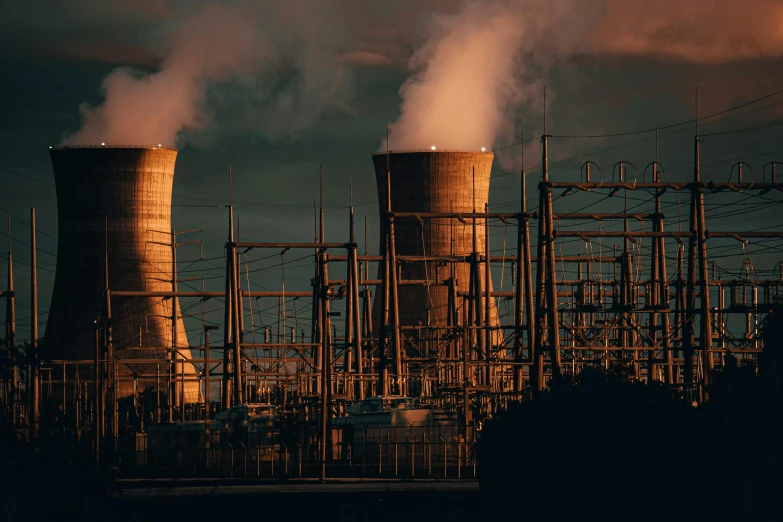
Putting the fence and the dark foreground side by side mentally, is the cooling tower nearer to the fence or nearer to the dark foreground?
the fence

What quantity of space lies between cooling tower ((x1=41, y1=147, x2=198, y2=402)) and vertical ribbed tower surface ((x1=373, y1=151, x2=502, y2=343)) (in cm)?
805

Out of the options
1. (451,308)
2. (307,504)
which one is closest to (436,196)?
(451,308)

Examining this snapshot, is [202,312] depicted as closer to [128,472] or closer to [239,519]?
[128,472]

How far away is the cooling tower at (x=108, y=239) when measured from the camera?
4988cm

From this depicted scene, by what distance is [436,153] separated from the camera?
161 ft

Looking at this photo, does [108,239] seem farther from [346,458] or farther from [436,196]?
[346,458]

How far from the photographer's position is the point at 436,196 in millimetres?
49062

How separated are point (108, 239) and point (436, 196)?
1183 centimetres

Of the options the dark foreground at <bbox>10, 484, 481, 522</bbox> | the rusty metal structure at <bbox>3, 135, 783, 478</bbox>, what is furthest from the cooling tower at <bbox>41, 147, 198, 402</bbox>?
the dark foreground at <bbox>10, 484, 481, 522</bbox>

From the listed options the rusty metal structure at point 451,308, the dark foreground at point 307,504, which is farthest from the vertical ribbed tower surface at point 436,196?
the dark foreground at point 307,504

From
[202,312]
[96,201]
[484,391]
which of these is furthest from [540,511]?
[96,201]

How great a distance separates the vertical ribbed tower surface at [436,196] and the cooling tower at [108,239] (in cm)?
805

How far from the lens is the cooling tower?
49875 millimetres

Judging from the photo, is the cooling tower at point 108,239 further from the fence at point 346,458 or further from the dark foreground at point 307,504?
the dark foreground at point 307,504
